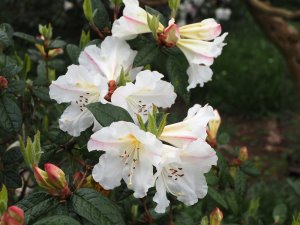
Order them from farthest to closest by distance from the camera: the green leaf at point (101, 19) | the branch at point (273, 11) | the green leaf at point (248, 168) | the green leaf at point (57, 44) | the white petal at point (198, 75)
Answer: the branch at point (273, 11)
the green leaf at point (248, 168)
the green leaf at point (57, 44)
the green leaf at point (101, 19)
the white petal at point (198, 75)

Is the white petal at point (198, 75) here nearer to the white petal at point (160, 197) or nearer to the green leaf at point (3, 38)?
the white petal at point (160, 197)

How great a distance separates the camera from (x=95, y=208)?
3.46 ft

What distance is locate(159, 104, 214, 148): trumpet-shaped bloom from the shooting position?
1049 mm

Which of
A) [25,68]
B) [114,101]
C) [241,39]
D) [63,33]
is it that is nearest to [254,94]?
[241,39]

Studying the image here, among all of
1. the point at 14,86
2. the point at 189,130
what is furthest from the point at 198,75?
the point at 14,86

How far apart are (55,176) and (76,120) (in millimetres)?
162

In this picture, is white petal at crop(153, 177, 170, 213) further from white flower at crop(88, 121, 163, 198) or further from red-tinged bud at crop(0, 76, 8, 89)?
red-tinged bud at crop(0, 76, 8, 89)

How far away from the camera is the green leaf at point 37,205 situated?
108cm

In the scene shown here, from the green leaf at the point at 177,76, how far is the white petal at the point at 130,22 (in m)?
0.10

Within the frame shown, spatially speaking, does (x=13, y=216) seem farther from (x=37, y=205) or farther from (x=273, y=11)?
(x=273, y=11)

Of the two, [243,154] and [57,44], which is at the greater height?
[57,44]

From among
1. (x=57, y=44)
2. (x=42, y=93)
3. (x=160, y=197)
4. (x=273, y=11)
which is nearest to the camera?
(x=160, y=197)

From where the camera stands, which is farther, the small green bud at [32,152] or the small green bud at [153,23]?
the small green bud at [153,23]

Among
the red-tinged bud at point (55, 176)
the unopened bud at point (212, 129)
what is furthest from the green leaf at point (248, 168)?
the red-tinged bud at point (55, 176)
